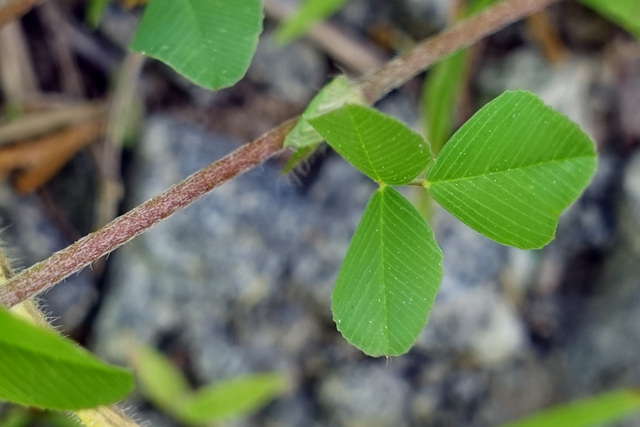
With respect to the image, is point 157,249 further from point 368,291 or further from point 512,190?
point 512,190

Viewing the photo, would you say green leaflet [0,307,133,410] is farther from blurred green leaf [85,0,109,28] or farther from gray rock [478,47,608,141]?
gray rock [478,47,608,141]

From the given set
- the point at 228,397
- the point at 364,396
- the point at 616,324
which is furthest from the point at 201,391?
the point at 616,324

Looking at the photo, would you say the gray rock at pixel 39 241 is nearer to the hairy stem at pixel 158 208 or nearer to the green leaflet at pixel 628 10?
the hairy stem at pixel 158 208

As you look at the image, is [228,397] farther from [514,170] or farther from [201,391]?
[514,170]

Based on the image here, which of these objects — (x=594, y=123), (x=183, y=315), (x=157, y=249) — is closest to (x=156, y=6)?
(x=157, y=249)

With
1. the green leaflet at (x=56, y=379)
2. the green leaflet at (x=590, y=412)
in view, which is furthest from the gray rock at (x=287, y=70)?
the green leaflet at (x=56, y=379)

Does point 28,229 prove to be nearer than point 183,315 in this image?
Yes
